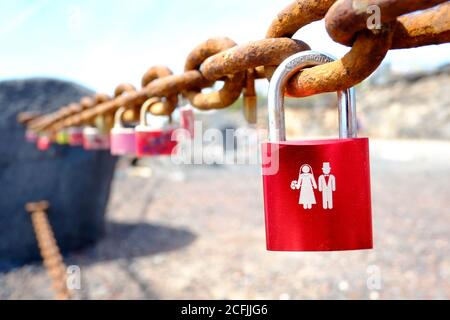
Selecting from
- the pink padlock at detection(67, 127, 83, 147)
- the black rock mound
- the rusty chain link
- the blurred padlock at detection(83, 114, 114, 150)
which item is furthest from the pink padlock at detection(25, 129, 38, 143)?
the rusty chain link

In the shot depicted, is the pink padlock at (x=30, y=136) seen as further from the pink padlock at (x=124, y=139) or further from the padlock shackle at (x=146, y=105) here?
the padlock shackle at (x=146, y=105)

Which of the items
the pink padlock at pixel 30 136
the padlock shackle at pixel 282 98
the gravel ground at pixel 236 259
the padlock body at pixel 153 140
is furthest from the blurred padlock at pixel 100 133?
the pink padlock at pixel 30 136

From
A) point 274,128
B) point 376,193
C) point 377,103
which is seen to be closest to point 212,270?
point 274,128

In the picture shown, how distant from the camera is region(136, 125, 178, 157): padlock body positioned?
130 centimetres

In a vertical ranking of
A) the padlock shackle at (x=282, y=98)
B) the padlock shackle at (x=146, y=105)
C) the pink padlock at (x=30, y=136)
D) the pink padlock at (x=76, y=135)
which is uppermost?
the pink padlock at (x=30, y=136)

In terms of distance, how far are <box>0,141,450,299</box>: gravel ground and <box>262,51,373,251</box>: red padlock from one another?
85.3 inches

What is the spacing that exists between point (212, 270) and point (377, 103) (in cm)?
1647

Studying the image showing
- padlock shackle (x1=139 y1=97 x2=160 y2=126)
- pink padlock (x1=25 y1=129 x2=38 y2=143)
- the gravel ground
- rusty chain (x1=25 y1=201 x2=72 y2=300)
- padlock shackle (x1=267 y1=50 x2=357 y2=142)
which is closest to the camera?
padlock shackle (x1=267 y1=50 x2=357 y2=142)

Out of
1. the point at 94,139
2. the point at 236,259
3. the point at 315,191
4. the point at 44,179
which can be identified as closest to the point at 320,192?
the point at 315,191

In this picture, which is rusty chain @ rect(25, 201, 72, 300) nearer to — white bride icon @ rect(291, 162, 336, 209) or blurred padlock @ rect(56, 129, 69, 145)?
blurred padlock @ rect(56, 129, 69, 145)

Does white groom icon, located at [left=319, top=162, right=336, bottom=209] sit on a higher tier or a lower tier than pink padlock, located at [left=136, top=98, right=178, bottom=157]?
lower

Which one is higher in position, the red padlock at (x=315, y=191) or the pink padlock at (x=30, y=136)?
the pink padlock at (x=30, y=136)

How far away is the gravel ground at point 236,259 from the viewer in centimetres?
281
